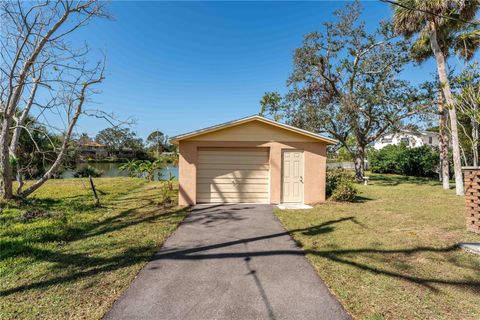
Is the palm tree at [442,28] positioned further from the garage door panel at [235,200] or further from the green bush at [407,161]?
the green bush at [407,161]

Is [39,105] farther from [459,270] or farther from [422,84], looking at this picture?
[422,84]

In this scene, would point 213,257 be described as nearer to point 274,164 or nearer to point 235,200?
point 235,200

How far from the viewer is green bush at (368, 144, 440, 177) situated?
18.0m

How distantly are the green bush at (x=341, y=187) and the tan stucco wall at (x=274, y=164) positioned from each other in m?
0.66

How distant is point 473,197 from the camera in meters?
5.07

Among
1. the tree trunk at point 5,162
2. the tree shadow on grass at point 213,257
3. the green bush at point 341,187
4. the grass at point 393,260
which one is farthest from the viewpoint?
the green bush at point 341,187

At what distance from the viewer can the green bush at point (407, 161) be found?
1802 centimetres

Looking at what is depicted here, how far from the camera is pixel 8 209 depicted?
6.84 metres

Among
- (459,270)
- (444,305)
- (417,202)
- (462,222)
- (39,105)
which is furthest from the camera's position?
(417,202)

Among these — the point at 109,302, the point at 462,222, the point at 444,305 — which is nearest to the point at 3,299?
the point at 109,302

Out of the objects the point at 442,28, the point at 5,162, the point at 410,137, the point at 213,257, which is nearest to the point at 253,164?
the point at 213,257

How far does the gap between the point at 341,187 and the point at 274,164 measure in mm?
2821

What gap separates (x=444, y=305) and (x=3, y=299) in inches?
204

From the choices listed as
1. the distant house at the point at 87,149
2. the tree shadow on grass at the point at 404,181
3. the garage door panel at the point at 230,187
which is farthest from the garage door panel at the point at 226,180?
the tree shadow on grass at the point at 404,181
